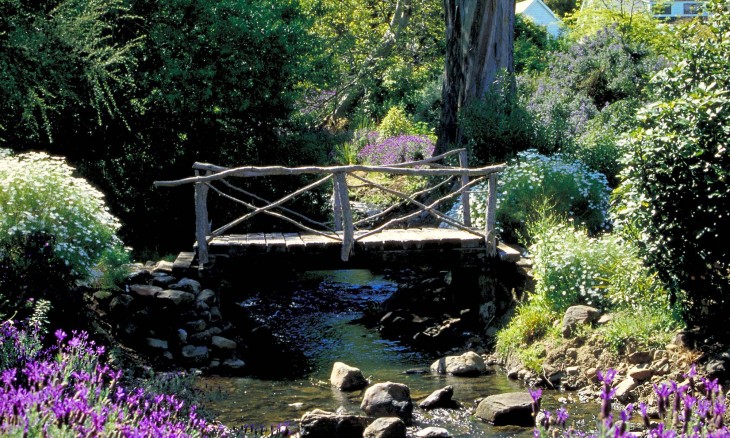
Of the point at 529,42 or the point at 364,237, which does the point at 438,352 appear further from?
the point at 529,42

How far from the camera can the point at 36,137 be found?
482 inches

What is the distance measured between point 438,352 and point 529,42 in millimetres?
19576

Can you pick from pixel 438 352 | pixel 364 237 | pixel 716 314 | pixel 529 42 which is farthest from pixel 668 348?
pixel 529 42

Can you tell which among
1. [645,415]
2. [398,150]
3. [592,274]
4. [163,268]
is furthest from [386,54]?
[645,415]

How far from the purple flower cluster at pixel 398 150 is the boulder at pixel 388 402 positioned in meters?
11.0

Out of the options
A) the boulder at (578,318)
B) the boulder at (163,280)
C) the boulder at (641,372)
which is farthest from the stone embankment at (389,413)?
the boulder at (163,280)

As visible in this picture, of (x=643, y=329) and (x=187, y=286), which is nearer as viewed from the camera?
(x=643, y=329)

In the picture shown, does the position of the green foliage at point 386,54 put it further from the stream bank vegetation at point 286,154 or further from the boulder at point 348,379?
the boulder at point 348,379

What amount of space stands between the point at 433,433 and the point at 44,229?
4163 mm

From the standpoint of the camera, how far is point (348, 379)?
28.0 ft

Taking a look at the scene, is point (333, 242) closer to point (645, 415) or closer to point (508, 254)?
point (508, 254)

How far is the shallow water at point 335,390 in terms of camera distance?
753 centimetres

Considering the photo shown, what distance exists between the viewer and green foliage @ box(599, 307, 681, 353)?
8109 millimetres

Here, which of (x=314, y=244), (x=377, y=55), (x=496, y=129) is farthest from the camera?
(x=377, y=55)
